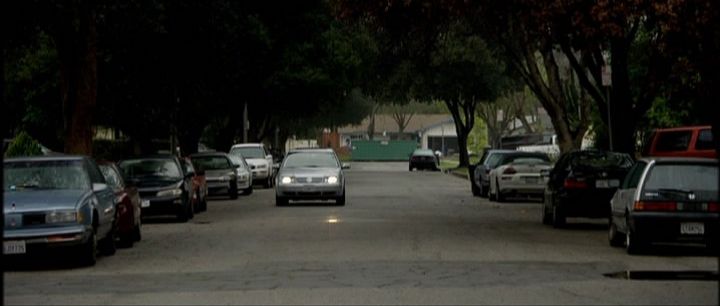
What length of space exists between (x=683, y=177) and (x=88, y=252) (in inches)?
329

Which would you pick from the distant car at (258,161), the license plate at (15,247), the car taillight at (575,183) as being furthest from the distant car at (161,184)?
the distant car at (258,161)

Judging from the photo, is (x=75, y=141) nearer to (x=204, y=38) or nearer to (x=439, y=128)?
(x=204, y=38)

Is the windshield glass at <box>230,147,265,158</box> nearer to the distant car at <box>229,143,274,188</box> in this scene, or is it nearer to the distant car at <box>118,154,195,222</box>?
the distant car at <box>229,143,274,188</box>

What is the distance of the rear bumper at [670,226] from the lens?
17.9 metres

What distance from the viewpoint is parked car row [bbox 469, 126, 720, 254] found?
1802 cm

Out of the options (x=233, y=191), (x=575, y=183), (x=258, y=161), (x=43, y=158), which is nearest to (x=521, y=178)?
(x=233, y=191)

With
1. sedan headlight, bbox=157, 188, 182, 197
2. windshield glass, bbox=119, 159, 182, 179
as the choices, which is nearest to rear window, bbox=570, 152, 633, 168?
sedan headlight, bbox=157, 188, 182, 197

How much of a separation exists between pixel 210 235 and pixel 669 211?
877cm

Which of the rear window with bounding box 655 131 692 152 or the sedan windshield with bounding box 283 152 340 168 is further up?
the rear window with bounding box 655 131 692 152

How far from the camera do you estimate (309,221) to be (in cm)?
2659

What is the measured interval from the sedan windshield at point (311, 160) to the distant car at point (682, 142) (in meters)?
8.40

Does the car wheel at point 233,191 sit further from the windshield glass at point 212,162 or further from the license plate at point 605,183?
the license plate at point 605,183

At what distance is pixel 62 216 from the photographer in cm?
1675

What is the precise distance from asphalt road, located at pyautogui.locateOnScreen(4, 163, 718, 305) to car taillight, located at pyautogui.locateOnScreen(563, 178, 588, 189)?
0.85 m
